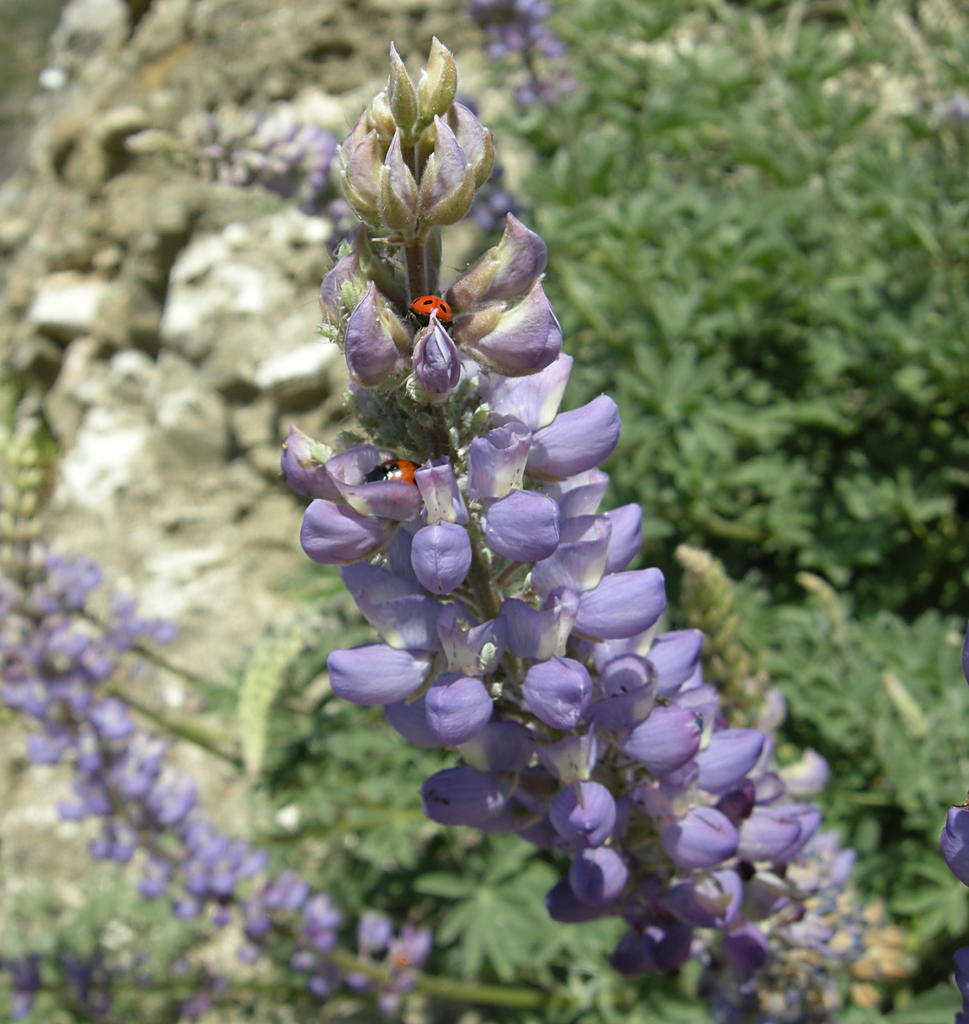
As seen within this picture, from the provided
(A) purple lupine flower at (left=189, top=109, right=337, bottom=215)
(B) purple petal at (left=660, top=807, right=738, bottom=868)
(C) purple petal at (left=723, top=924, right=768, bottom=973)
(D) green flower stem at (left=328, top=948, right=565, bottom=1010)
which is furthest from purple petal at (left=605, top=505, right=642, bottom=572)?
(A) purple lupine flower at (left=189, top=109, right=337, bottom=215)

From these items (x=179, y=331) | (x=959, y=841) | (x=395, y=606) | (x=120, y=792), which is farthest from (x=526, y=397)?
(x=179, y=331)

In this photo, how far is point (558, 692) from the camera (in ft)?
3.76

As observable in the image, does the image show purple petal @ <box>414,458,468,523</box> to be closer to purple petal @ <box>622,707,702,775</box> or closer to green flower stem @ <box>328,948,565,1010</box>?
purple petal @ <box>622,707,702,775</box>

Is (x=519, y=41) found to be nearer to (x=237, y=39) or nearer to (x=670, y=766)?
(x=237, y=39)

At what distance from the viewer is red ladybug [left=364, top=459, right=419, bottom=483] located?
113cm

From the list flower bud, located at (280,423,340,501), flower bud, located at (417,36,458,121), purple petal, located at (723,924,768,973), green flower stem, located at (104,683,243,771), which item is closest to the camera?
flower bud, located at (417,36,458,121)

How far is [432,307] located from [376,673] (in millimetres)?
423

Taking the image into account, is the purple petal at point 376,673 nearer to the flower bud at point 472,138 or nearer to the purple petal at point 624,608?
the purple petal at point 624,608

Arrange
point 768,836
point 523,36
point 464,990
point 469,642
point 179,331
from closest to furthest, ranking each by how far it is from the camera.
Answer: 1. point 469,642
2. point 768,836
3. point 464,990
4. point 523,36
5. point 179,331

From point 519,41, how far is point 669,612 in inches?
86.1

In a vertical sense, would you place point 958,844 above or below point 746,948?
above

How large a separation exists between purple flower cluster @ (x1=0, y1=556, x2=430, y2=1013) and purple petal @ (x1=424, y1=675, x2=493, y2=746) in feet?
5.78

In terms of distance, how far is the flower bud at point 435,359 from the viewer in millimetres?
1041

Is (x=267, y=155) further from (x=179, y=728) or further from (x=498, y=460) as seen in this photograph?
(x=498, y=460)
